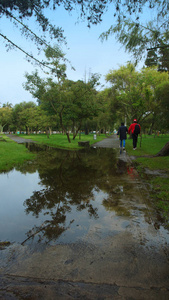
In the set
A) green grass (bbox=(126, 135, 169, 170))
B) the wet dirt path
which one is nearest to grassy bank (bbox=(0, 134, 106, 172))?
green grass (bbox=(126, 135, 169, 170))

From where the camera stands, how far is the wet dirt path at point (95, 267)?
178cm

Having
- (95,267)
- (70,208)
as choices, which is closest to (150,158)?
(70,208)

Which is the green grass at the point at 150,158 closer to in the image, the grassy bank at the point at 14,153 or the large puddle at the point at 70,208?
the large puddle at the point at 70,208

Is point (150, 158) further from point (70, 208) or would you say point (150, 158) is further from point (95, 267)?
point (95, 267)

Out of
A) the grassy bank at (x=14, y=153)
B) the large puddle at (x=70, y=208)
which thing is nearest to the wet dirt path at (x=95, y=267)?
the large puddle at (x=70, y=208)

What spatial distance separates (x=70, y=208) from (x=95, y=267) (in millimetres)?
1703

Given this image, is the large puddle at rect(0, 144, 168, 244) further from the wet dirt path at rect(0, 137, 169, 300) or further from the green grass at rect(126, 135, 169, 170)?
the green grass at rect(126, 135, 169, 170)

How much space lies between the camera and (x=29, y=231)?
115 inches

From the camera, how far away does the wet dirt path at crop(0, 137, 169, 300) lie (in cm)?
178

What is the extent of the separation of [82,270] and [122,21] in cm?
607

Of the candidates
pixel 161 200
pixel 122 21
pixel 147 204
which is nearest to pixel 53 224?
pixel 147 204

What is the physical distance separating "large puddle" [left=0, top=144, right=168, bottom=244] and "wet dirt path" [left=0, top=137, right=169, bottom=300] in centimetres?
12

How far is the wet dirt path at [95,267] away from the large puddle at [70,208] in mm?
120

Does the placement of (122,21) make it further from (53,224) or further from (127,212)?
(53,224)
